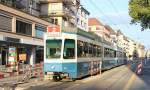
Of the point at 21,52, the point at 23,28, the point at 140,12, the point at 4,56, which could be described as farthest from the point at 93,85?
the point at 21,52

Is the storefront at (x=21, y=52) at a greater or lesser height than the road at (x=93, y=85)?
greater

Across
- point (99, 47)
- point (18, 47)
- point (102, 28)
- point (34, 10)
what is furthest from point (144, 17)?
point (102, 28)

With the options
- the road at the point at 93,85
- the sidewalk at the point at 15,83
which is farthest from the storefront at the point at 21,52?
the road at the point at 93,85

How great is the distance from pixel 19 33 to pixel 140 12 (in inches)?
593

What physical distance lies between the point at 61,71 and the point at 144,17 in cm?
2262

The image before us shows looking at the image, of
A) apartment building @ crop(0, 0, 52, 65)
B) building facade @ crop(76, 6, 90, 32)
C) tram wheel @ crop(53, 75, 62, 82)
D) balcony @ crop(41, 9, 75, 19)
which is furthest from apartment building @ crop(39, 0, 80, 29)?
tram wheel @ crop(53, 75, 62, 82)

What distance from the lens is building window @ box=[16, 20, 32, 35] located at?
160ft

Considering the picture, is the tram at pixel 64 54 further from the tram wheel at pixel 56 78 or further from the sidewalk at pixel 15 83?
the sidewalk at pixel 15 83

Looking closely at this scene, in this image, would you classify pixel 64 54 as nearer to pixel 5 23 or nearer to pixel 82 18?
pixel 5 23

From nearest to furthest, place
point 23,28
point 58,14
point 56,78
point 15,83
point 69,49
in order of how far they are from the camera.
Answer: point 15,83 < point 69,49 < point 56,78 < point 23,28 < point 58,14

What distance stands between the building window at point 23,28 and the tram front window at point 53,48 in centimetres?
2412

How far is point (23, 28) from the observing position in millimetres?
50688

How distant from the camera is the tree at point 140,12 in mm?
43088

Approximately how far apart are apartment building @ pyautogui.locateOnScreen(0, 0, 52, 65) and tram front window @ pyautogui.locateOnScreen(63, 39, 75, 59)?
14018 mm
